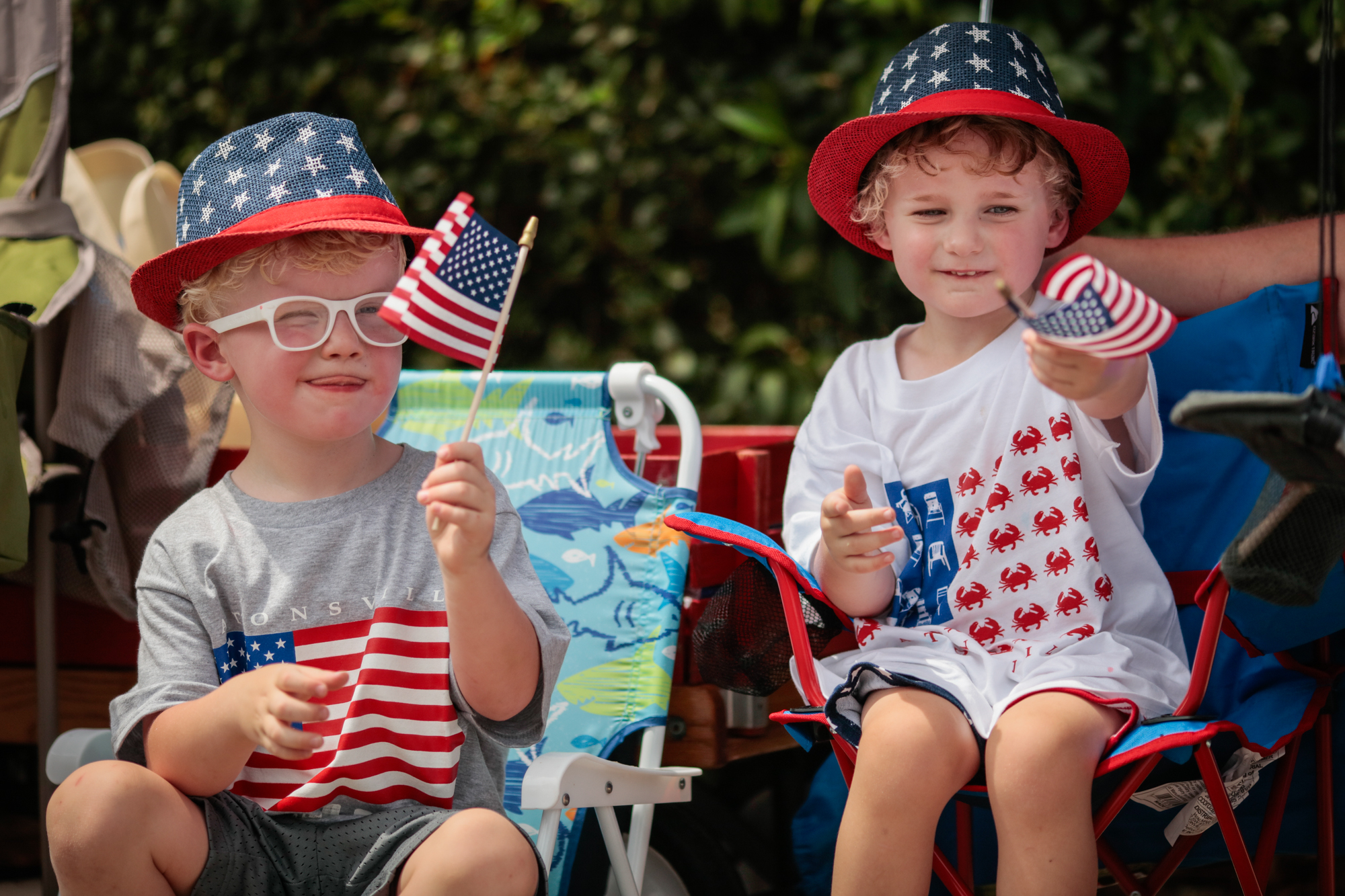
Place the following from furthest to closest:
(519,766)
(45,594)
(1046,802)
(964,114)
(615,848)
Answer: (45,594) → (519,766) → (964,114) → (615,848) → (1046,802)

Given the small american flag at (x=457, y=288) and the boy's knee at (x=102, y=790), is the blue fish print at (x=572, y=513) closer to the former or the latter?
the small american flag at (x=457, y=288)

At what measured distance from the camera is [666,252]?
4066 millimetres

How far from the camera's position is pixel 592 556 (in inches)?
87.5

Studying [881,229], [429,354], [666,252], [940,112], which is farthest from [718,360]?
[940,112]

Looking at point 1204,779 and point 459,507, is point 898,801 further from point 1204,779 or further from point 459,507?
point 459,507

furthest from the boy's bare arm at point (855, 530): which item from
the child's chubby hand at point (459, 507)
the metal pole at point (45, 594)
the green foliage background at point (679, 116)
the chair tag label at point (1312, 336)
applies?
the green foliage background at point (679, 116)

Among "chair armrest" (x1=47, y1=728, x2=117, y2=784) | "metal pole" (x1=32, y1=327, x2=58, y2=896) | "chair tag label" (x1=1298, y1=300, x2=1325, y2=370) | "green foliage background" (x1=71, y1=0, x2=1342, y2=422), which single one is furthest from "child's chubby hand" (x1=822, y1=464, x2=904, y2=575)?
"green foliage background" (x1=71, y1=0, x2=1342, y2=422)

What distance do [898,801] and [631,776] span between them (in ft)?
1.32

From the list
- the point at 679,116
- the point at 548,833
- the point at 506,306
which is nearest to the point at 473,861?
the point at 548,833

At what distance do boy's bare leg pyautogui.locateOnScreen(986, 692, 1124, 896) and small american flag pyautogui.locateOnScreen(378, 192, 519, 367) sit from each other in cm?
81

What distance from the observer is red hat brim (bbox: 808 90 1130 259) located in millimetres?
1845

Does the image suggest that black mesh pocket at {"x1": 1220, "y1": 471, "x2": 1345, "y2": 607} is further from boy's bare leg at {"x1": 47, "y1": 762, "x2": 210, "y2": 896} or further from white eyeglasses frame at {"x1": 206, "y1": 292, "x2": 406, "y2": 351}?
boy's bare leg at {"x1": 47, "y1": 762, "x2": 210, "y2": 896}

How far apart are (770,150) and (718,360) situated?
0.70 meters

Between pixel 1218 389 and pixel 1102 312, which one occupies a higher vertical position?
pixel 1102 312
